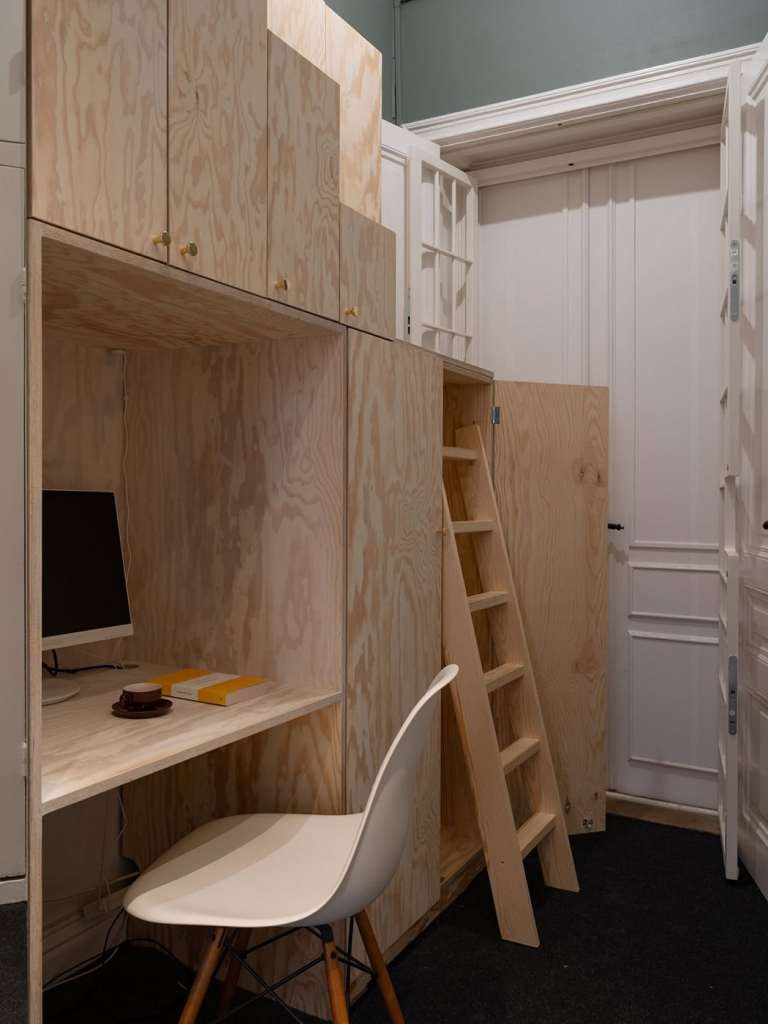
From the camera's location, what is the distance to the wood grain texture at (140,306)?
4.51ft

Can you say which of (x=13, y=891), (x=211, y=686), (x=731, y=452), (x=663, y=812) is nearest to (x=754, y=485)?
(x=731, y=452)

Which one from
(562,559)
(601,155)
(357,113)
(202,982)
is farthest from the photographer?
(601,155)

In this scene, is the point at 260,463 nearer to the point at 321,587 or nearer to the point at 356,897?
the point at 321,587

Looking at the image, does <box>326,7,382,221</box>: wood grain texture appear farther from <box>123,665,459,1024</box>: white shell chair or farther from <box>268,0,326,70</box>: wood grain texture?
<box>123,665,459,1024</box>: white shell chair

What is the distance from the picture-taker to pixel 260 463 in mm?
2123

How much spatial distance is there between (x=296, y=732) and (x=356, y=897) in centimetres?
57

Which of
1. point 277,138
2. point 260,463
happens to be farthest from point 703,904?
point 277,138

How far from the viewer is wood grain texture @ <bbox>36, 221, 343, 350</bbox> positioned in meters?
1.38

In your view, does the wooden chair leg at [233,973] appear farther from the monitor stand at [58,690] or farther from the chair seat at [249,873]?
the monitor stand at [58,690]

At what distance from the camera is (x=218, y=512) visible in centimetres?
218

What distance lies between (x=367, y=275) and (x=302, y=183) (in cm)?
34

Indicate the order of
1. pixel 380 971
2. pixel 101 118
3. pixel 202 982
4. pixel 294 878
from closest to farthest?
pixel 101 118 → pixel 202 982 → pixel 294 878 → pixel 380 971

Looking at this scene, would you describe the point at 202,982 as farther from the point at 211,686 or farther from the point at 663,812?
the point at 663,812

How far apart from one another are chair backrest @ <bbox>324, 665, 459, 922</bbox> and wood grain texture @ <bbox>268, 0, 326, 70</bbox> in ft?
5.97
